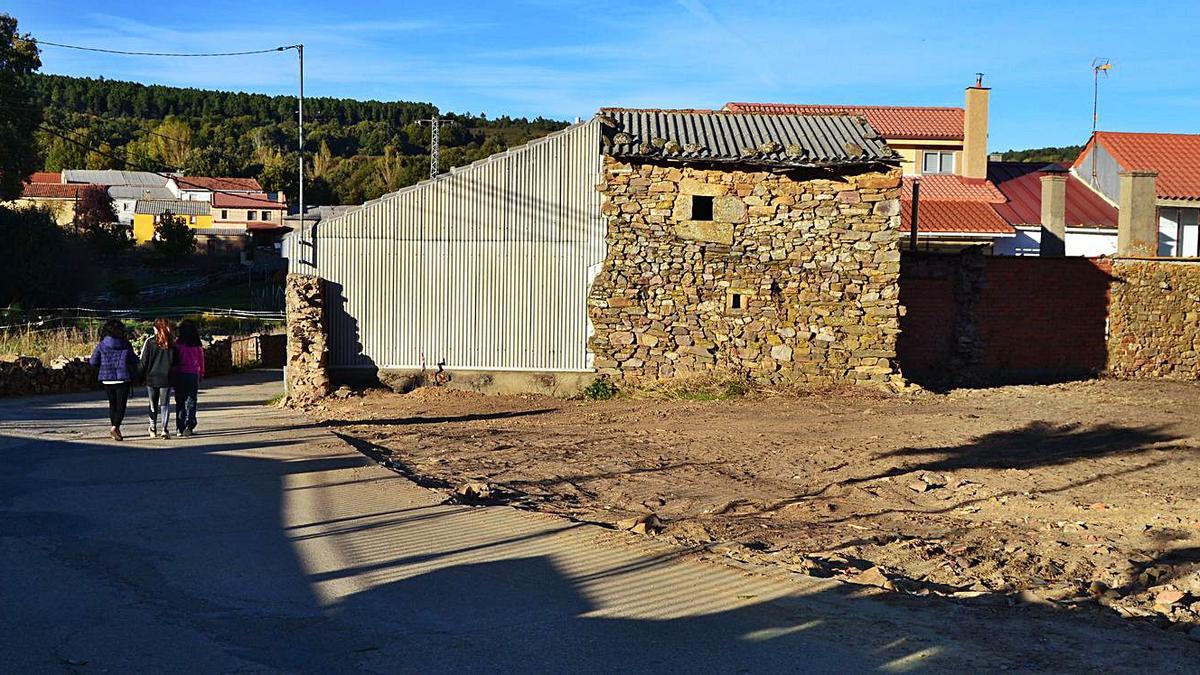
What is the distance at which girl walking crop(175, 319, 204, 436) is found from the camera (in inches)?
603

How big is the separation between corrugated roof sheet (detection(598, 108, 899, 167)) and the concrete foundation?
4.21 m

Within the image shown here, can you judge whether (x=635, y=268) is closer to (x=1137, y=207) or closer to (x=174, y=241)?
(x=1137, y=207)

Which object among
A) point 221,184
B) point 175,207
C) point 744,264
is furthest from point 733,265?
point 221,184

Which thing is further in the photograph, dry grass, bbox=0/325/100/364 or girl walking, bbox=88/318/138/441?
dry grass, bbox=0/325/100/364

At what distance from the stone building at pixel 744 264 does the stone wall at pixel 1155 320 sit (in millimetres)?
8298

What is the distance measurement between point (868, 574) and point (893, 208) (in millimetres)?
13679

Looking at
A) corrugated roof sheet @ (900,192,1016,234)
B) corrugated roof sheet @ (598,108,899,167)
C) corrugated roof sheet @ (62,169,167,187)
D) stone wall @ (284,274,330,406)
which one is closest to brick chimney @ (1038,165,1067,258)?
corrugated roof sheet @ (900,192,1016,234)

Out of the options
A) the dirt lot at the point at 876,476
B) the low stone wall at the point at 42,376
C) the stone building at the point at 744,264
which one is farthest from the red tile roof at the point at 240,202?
the stone building at the point at 744,264

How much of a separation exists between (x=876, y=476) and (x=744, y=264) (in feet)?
27.5

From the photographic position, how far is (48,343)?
2809 cm

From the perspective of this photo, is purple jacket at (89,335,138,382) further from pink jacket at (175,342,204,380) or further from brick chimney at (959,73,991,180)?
brick chimney at (959,73,991,180)

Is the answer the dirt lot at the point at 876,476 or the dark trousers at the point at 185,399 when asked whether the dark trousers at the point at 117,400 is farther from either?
the dirt lot at the point at 876,476

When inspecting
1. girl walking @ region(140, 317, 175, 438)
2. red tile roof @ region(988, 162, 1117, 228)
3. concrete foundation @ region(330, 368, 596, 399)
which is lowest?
concrete foundation @ region(330, 368, 596, 399)

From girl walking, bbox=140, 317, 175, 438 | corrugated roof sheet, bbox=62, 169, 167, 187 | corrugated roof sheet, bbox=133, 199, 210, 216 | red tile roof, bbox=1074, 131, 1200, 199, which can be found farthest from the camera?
corrugated roof sheet, bbox=62, 169, 167, 187
